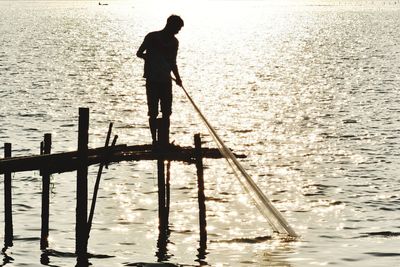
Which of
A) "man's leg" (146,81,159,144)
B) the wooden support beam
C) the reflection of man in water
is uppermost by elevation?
the reflection of man in water

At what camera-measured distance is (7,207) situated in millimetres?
22734

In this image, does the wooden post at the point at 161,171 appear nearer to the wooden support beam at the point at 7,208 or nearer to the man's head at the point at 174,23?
the man's head at the point at 174,23

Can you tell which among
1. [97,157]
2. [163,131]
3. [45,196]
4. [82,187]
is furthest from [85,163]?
[45,196]

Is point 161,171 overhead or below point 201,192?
overhead

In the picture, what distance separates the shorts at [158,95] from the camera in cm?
2208

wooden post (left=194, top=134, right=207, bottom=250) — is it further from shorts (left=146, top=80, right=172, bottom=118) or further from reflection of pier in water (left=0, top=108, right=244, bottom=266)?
shorts (left=146, top=80, right=172, bottom=118)

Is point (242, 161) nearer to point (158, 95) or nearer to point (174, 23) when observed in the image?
point (158, 95)

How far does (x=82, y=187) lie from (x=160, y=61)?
3491mm

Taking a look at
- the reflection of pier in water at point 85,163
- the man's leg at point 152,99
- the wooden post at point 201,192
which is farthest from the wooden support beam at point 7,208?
the wooden post at point 201,192

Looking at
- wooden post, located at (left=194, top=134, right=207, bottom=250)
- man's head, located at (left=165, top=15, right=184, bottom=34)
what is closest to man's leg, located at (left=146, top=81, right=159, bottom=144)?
wooden post, located at (left=194, top=134, right=207, bottom=250)

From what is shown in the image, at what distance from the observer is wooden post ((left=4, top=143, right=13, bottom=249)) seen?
73.8ft

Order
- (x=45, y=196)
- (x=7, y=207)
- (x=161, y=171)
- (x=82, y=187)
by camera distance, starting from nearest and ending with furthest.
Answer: (x=82, y=187)
(x=161, y=171)
(x=45, y=196)
(x=7, y=207)

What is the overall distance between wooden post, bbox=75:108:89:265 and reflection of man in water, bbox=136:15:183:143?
2017 millimetres

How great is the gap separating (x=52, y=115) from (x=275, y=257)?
32781 mm
